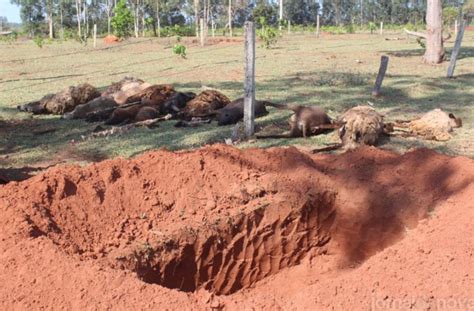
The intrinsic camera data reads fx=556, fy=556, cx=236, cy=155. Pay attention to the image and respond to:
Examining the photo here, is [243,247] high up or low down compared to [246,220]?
down

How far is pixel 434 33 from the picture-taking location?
1795 cm

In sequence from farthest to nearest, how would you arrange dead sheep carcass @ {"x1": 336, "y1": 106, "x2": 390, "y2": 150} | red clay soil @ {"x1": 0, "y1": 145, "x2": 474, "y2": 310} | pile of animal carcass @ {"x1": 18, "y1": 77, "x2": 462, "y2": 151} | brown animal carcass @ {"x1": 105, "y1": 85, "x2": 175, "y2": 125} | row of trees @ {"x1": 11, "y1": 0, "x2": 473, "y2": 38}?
1. row of trees @ {"x1": 11, "y1": 0, "x2": 473, "y2": 38}
2. brown animal carcass @ {"x1": 105, "y1": 85, "x2": 175, "y2": 125}
3. pile of animal carcass @ {"x1": 18, "y1": 77, "x2": 462, "y2": 151}
4. dead sheep carcass @ {"x1": 336, "y1": 106, "x2": 390, "y2": 150}
5. red clay soil @ {"x1": 0, "y1": 145, "x2": 474, "y2": 310}

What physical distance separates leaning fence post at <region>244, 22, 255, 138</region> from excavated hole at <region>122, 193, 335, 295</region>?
3066 millimetres

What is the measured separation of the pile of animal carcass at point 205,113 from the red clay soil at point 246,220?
1800 mm

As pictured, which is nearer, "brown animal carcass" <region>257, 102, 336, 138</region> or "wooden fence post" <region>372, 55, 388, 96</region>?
"brown animal carcass" <region>257, 102, 336, 138</region>

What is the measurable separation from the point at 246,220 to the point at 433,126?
391 cm

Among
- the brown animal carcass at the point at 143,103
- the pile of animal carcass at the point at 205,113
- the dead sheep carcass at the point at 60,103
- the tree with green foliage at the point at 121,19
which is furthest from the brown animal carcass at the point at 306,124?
the tree with green foliage at the point at 121,19

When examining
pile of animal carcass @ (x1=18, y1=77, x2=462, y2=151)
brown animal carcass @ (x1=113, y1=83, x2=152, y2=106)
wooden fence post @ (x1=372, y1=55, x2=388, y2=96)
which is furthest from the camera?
wooden fence post @ (x1=372, y1=55, x2=388, y2=96)

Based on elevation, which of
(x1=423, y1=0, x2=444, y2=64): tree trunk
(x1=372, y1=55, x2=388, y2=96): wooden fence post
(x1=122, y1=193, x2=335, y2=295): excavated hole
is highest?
(x1=423, y1=0, x2=444, y2=64): tree trunk

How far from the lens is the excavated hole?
15.6 feet

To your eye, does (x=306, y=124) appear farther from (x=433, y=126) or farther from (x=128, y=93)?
(x=128, y=93)

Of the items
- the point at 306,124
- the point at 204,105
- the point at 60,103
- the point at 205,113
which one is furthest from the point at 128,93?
the point at 306,124

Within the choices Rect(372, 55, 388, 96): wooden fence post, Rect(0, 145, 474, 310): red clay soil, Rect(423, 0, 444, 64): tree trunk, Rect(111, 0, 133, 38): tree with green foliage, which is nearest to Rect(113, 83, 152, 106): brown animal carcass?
Rect(372, 55, 388, 96): wooden fence post

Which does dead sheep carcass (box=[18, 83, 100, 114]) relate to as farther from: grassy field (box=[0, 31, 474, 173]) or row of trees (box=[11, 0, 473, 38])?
row of trees (box=[11, 0, 473, 38])
